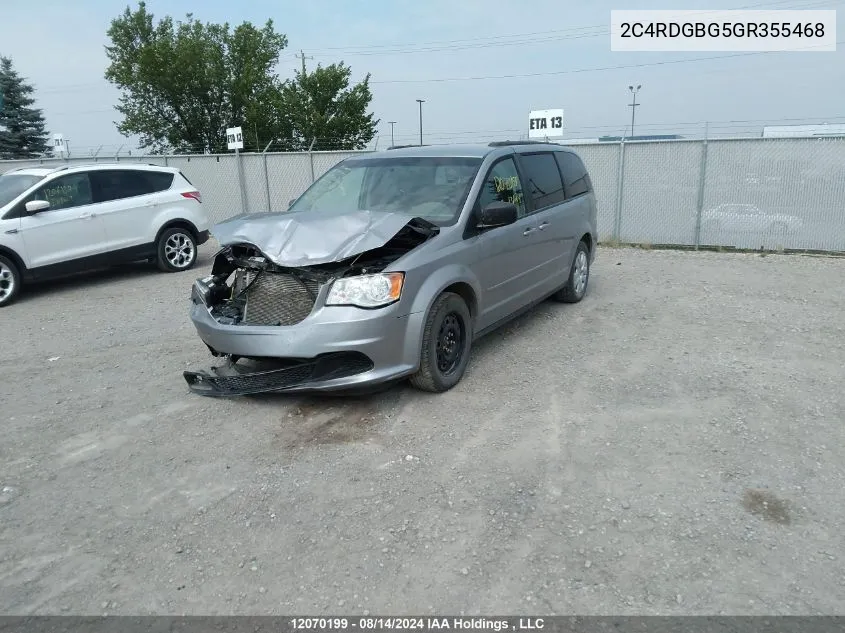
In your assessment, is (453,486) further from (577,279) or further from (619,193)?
(619,193)

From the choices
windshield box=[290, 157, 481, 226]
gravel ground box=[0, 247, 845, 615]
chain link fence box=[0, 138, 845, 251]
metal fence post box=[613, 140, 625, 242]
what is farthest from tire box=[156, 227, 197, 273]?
metal fence post box=[613, 140, 625, 242]

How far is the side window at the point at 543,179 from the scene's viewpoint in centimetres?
632

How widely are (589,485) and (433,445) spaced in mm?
992

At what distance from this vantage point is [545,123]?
1289cm

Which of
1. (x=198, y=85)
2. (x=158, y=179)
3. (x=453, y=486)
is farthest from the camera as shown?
(x=198, y=85)

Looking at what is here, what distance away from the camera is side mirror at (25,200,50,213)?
28.3 ft

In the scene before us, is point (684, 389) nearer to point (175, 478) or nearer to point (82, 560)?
point (175, 478)

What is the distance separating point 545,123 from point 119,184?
787cm

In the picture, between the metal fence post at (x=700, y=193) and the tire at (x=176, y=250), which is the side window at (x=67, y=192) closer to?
the tire at (x=176, y=250)

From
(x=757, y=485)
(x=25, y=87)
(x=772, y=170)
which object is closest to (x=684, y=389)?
(x=757, y=485)

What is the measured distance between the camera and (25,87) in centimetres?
3328

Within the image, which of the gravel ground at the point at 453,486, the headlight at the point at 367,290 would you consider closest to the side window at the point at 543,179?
the gravel ground at the point at 453,486

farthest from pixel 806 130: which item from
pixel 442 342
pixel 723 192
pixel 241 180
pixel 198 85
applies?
pixel 198 85

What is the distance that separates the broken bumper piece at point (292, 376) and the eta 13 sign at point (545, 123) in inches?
377
